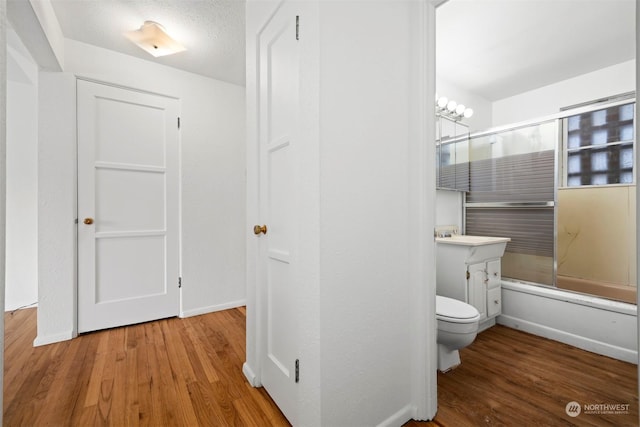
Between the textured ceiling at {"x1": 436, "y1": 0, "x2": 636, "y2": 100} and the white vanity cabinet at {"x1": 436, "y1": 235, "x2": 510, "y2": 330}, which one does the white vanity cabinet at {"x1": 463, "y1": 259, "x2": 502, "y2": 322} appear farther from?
the textured ceiling at {"x1": 436, "y1": 0, "x2": 636, "y2": 100}

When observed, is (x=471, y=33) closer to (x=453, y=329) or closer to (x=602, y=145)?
(x=602, y=145)

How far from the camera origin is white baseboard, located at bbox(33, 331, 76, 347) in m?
2.08

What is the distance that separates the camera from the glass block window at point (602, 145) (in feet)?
7.44

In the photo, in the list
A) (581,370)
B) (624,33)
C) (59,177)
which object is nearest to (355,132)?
(581,370)

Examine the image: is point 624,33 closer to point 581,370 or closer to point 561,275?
point 561,275

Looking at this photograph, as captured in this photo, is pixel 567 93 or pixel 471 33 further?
pixel 567 93

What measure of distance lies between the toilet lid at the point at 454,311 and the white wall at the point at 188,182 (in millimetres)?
1999

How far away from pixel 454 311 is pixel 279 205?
1.28 metres

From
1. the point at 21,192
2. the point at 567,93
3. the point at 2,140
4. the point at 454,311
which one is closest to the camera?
the point at 2,140

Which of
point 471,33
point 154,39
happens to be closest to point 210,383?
point 154,39

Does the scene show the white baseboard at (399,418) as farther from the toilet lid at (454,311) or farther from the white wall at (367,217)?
the toilet lid at (454,311)

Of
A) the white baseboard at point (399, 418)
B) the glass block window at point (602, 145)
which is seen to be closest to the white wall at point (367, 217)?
the white baseboard at point (399, 418)

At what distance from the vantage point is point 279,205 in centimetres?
139

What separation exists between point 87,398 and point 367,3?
2457 mm
